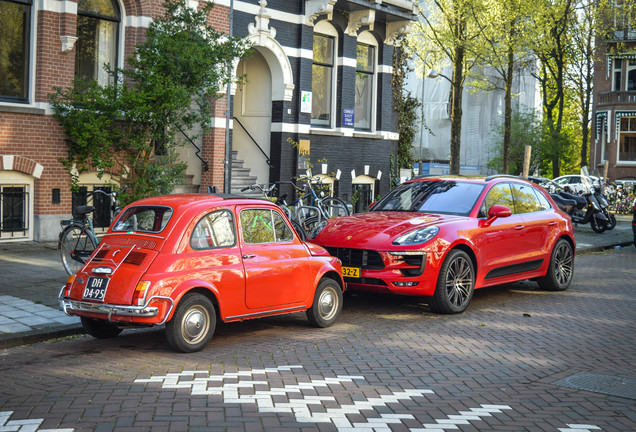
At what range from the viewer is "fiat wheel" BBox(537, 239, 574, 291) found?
11.9 meters

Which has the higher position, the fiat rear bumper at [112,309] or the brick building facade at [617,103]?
the brick building facade at [617,103]

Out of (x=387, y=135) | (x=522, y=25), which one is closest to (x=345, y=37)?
(x=387, y=135)

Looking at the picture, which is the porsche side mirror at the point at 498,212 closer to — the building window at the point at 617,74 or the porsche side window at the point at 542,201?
the porsche side window at the point at 542,201

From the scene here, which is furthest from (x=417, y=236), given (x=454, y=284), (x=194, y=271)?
(x=194, y=271)

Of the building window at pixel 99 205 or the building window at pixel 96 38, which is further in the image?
the building window at pixel 99 205

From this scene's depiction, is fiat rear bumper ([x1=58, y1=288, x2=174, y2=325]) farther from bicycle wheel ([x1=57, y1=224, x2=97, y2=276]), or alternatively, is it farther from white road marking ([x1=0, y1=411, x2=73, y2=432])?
bicycle wheel ([x1=57, y1=224, x2=97, y2=276])

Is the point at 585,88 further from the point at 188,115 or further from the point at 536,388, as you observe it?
the point at 536,388

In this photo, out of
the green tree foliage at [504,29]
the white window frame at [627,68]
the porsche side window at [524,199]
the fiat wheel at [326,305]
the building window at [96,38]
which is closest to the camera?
the fiat wheel at [326,305]

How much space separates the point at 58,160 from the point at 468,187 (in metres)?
8.04

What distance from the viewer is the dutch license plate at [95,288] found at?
721 cm

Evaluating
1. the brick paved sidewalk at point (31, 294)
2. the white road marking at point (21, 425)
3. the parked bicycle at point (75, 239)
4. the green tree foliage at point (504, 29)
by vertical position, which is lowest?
the white road marking at point (21, 425)

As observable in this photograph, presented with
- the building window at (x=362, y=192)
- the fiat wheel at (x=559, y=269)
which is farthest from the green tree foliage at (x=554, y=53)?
the fiat wheel at (x=559, y=269)

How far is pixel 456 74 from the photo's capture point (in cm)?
2497

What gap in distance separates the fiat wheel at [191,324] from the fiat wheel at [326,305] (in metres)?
1.55
